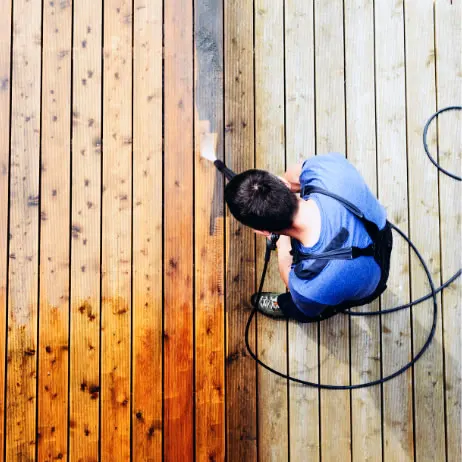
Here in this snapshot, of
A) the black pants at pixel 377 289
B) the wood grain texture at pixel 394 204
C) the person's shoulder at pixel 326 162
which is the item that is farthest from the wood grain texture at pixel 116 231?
the wood grain texture at pixel 394 204

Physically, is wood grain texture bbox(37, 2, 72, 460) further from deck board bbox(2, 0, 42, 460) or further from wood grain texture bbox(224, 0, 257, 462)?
wood grain texture bbox(224, 0, 257, 462)

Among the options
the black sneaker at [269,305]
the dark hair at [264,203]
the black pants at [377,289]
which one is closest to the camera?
the dark hair at [264,203]

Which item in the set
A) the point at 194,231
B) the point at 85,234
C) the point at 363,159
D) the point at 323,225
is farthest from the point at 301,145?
the point at 85,234

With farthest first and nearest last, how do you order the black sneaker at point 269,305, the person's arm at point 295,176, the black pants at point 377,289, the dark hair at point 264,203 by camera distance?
1. the black sneaker at point 269,305
2. the person's arm at point 295,176
3. the black pants at point 377,289
4. the dark hair at point 264,203

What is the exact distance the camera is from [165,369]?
6.64 feet

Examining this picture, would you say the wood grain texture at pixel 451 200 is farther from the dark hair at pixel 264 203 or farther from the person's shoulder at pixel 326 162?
the dark hair at pixel 264 203

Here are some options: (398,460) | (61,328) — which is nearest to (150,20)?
(61,328)

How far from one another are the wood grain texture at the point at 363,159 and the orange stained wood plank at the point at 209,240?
1.98 ft

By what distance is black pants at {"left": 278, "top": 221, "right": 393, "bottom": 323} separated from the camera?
60.1 inches

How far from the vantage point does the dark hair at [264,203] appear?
141 centimetres

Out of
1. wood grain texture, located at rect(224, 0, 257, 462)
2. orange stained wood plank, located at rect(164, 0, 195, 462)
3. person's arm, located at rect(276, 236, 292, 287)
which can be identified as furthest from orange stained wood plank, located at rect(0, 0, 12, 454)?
person's arm, located at rect(276, 236, 292, 287)

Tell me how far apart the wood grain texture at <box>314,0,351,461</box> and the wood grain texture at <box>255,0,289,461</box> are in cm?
17

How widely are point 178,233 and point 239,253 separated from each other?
30 cm

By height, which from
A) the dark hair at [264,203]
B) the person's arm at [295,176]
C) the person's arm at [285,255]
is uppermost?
the person's arm at [295,176]
